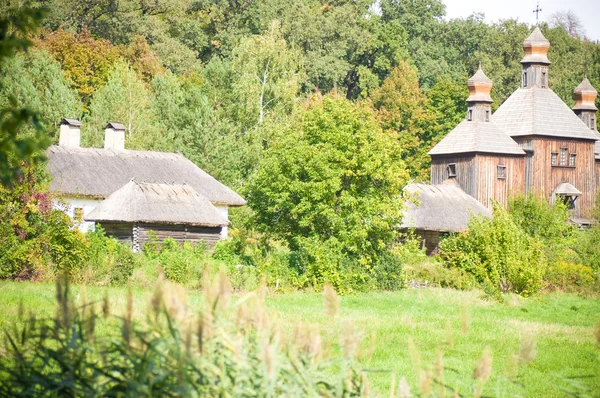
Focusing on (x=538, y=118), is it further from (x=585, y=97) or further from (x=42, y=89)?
(x=42, y=89)

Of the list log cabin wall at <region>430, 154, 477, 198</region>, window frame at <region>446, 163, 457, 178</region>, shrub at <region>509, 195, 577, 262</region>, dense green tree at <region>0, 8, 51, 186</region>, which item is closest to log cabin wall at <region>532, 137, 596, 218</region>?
log cabin wall at <region>430, 154, 477, 198</region>

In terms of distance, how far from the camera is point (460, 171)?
51500 mm

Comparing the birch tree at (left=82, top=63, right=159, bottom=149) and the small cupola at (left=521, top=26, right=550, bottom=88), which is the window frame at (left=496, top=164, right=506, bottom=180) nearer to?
the small cupola at (left=521, top=26, right=550, bottom=88)

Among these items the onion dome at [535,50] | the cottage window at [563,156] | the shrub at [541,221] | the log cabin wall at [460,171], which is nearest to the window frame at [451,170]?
the log cabin wall at [460,171]

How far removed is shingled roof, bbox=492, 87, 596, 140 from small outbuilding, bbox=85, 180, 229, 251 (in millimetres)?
24152

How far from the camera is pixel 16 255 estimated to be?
79.6 feet

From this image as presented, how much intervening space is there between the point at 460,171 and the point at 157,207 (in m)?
21.7

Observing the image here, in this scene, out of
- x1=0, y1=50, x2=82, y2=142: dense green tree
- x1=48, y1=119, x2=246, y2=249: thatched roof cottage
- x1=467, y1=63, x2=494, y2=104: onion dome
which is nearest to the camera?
x1=48, y1=119, x2=246, y2=249: thatched roof cottage

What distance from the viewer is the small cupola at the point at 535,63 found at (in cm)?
5731

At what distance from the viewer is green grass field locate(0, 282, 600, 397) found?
12359 mm

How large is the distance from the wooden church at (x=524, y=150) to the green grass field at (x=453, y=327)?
21880mm

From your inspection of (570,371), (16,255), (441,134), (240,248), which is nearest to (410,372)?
(570,371)

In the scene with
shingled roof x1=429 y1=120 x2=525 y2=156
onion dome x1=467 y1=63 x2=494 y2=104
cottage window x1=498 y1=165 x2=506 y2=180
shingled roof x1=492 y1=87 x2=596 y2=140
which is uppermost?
onion dome x1=467 y1=63 x2=494 y2=104

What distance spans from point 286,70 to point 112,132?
44.9ft
